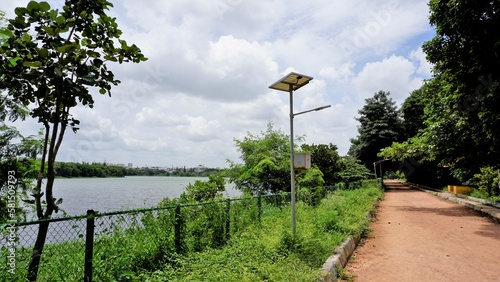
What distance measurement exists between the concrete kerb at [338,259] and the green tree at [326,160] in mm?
13506

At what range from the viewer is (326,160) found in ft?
69.3

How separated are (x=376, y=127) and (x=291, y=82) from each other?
30765mm

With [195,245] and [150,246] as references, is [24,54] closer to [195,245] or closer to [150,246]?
[150,246]

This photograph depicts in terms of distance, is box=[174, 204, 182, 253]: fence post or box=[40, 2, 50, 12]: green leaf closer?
box=[40, 2, 50, 12]: green leaf

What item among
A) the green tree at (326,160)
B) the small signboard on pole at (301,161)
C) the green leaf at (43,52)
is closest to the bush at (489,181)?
the green tree at (326,160)

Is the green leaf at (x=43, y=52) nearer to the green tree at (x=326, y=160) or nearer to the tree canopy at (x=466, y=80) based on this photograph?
the tree canopy at (x=466, y=80)

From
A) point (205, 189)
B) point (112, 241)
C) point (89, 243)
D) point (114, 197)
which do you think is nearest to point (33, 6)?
point (89, 243)

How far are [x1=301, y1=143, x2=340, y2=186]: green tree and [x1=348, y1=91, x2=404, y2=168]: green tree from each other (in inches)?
559

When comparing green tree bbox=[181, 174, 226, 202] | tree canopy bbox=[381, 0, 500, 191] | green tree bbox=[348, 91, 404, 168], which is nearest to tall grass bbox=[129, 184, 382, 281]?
green tree bbox=[181, 174, 226, 202]

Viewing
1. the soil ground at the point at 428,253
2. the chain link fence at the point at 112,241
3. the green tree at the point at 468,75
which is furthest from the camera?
the green tree at the point at 468,75

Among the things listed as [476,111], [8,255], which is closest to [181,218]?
[8,255]

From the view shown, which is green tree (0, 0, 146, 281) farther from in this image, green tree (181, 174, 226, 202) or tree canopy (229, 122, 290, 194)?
tree canopy (229, 122, 290, 194)

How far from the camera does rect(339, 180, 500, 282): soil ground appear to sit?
502 cm

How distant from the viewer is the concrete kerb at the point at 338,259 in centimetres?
450
